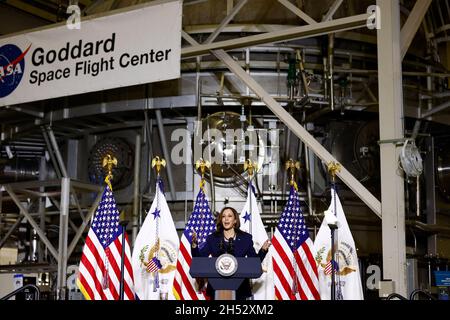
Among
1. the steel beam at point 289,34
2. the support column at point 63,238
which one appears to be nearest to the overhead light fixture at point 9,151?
the support column at point 63,238

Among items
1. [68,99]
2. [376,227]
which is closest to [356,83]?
[376,227]

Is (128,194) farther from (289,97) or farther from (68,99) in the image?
(289,97)

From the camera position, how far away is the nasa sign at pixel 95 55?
12.0 metres

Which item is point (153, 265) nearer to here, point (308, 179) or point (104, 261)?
point (104, 261)

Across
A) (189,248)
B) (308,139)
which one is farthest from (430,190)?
(189,248)

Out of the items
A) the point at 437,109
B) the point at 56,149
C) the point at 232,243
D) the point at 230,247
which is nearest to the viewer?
the point at 230,247

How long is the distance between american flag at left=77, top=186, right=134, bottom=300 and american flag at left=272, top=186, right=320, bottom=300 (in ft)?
7.01

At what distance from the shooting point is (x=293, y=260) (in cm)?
1148

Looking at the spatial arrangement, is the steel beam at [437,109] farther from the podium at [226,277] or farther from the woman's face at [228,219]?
the podium at [226,277]

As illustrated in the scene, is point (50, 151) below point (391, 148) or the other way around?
the other way around

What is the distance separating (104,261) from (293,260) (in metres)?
2.73

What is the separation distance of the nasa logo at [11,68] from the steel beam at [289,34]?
2846mm

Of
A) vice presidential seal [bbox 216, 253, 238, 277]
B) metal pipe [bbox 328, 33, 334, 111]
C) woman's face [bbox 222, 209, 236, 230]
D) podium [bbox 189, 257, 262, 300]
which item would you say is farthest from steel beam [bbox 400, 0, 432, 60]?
vice presidential seal [bbox 216, 253, 238, 277]

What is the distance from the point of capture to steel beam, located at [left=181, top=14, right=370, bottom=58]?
11047 mm
